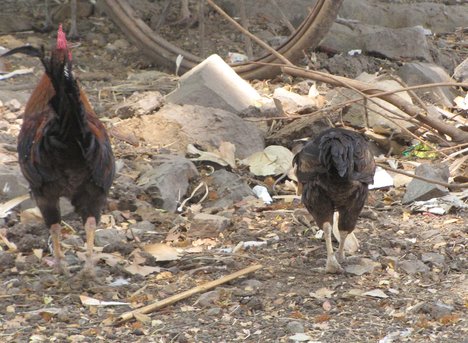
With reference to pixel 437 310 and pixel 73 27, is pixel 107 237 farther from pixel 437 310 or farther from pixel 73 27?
pixel 73 27

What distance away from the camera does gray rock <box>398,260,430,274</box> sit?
5.55 m

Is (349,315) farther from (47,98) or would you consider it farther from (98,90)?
(98,90)

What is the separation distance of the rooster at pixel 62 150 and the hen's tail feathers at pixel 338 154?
1243 mm

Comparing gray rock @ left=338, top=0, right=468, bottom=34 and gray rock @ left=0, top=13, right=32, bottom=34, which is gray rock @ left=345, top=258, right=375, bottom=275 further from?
gray rock @ left=0, top=13, right=32, bottom=34

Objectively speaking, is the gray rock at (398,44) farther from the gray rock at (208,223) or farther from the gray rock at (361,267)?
the gray rock at (361,267)

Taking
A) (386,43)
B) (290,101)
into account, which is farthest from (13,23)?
(386,43)

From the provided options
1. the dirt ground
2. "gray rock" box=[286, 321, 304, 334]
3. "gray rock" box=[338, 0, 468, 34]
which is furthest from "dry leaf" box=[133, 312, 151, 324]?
"gray rock" box=[338, 0, 468, 34]

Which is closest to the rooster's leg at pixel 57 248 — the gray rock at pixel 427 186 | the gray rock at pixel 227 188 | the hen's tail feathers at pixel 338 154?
the gray rock at pixel 227 188

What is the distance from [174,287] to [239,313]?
1.69 ft

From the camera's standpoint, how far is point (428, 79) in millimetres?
8711

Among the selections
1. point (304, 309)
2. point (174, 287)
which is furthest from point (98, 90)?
point (304, 309)

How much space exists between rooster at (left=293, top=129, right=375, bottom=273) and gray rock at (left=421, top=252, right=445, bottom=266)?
1.67ft

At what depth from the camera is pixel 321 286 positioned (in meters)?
5.36

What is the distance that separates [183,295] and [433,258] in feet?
5.42
